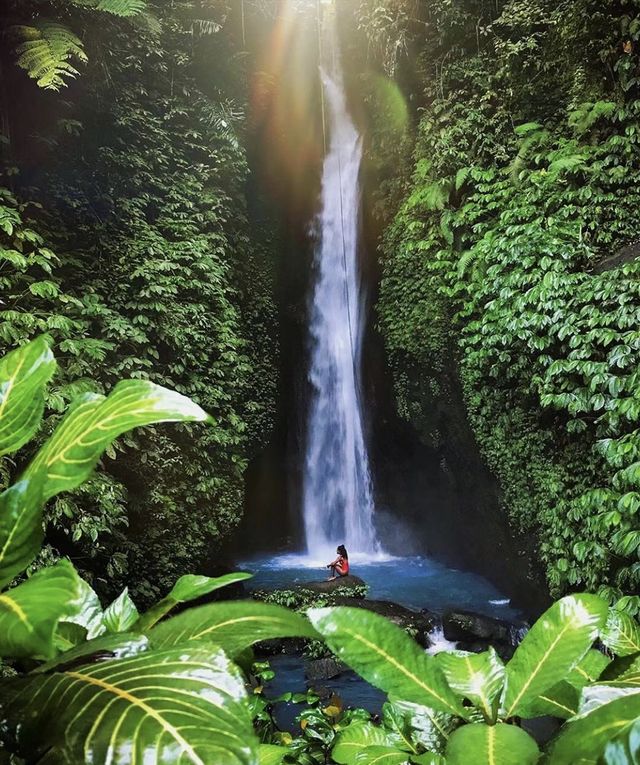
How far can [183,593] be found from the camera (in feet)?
2.37

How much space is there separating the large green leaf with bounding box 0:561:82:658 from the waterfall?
7.80m

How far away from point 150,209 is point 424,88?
3.96 metres

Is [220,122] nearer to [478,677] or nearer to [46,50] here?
[46,50]

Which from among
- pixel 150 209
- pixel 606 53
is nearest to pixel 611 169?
pixel 606 53

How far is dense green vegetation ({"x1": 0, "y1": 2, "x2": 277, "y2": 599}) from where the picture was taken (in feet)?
15.3

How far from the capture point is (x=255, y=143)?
884cm

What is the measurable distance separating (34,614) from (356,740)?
68cm

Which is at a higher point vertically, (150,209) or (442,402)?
(150,209)

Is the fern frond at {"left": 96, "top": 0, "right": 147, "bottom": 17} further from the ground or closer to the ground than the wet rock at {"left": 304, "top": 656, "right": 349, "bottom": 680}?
further from the ground

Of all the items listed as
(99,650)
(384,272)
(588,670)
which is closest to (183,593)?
(99,650)

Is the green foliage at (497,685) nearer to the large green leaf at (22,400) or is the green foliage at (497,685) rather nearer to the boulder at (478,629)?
the large green leaf at (22,400)

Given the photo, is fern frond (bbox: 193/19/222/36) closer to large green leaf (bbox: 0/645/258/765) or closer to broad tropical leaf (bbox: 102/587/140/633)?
broad tropical leaf (bbox: 102/587/140/633)

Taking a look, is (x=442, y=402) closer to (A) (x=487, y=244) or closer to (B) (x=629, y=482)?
(A) (x=487, y=244)

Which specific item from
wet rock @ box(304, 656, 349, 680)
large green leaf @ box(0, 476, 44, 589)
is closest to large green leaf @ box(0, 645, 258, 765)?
large green leaf @ box(0, 476, 44, 589)
